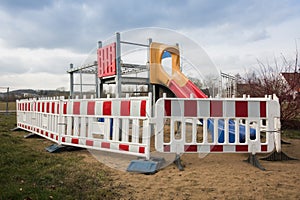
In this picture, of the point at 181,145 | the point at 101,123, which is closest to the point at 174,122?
the point at 181,145

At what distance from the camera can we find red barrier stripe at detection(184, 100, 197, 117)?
4.55 meters

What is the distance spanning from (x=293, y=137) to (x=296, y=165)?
175 inches

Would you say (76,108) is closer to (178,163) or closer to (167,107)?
(167,107)

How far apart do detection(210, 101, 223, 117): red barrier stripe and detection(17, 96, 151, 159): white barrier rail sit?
3.59ft

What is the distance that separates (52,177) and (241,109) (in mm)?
3259

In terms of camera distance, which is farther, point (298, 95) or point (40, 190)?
point (298, 95)

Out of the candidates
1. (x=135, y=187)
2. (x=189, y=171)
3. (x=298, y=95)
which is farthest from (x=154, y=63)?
(x=135, y=187)

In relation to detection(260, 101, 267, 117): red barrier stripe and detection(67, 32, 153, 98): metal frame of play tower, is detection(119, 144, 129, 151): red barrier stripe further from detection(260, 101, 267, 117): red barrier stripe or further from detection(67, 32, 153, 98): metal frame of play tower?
detection(67, 32, 153, 98): metal frame of play tower

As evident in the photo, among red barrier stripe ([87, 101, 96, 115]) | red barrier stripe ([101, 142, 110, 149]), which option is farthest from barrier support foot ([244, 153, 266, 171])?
red barrier stripe ([87, 101, 96, 115])

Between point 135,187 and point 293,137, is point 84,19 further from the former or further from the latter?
point 293,137

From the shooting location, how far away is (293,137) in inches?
339

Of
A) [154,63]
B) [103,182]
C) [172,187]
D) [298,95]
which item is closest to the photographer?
[172,187]

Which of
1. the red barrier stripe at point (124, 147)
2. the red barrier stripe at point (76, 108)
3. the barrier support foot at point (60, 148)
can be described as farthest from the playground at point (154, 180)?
the red barrier stripe at point (76, 108)

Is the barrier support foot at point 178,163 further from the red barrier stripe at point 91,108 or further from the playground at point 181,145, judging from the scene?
the red barrier stripe at point 91,108
